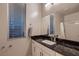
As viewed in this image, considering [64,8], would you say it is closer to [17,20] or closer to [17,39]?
[17,20]

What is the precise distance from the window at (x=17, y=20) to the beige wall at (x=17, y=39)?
0.08 metres

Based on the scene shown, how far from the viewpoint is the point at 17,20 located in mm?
2006

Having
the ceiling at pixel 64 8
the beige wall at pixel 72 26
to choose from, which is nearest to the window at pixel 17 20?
the ceiling at pixel 64 8

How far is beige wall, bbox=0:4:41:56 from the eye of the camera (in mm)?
1870

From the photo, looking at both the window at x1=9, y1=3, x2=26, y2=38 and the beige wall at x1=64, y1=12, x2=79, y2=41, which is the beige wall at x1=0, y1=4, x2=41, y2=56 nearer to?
the window at x1=9, y1=3, x2=26, y2=38

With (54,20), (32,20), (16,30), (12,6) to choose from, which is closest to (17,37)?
(16,30)

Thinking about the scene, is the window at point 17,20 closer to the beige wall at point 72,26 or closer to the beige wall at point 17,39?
the beige wall at point 17,39

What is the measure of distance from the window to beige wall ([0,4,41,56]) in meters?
0.08

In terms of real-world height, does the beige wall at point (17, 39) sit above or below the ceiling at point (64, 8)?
below

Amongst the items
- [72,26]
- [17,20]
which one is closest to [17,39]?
[17,20]

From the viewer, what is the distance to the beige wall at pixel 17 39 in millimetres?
1870

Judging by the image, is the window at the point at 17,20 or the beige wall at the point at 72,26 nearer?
the beige wall at the point at 72,26

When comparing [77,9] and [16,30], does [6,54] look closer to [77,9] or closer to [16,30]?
[16,30]

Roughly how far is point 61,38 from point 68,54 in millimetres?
792
